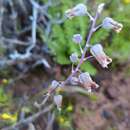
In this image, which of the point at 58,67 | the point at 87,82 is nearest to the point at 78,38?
the point at 87,82

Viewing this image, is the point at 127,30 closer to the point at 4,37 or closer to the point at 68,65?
the point at 68,65

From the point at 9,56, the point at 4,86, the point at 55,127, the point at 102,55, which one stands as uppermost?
the point at 9,56

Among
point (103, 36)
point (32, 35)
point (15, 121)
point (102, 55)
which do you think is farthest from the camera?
point (32, 35)

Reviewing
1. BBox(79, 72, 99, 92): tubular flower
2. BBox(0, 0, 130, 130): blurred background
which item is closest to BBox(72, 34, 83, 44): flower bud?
BBox(79, 72, 99, 92): tubular flower

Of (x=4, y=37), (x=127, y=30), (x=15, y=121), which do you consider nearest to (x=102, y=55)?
(x=15, y=121)

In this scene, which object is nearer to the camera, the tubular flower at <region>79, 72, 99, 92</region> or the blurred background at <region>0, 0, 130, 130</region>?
the tubular flower at <region>79, 72, 99, 92</region>

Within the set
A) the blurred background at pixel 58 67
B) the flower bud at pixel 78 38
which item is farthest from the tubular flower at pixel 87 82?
the blurred background at pixel 58 67

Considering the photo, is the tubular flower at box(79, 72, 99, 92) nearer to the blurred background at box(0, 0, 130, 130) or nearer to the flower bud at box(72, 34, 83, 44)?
the flower bud at box(72, 34, 83, 44)

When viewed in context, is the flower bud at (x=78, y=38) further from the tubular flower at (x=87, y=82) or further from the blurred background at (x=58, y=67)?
the blurred background at (x=58, y=67)
